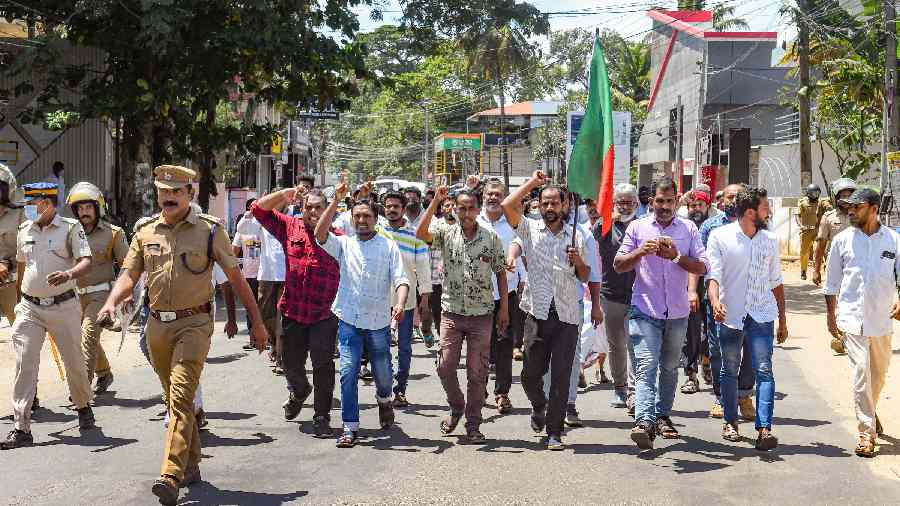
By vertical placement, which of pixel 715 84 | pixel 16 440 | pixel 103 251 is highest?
pixel 715 84

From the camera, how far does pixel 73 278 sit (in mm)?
8078

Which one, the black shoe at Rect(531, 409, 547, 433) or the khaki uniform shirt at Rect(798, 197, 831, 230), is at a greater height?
the khaki uniform shirt at Rect(798, 197, 831, 230)

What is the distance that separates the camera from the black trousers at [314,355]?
8297 millimetres

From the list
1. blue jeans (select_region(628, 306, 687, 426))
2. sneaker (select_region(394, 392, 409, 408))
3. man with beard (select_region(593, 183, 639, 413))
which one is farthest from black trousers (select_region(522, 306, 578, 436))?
sneaker (select_region(394, 392, 409, 408))

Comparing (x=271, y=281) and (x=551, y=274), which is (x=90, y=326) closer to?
(x=271, y=281)

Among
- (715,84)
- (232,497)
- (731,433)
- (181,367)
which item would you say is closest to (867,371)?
(731,433)

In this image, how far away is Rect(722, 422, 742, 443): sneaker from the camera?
8.06 m

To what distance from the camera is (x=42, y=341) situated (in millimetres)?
8320

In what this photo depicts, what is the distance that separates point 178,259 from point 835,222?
13651 millimetres

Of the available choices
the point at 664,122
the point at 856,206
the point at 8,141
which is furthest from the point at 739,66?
the point at 856,206

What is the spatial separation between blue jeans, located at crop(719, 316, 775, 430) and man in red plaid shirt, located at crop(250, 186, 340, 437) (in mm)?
2961

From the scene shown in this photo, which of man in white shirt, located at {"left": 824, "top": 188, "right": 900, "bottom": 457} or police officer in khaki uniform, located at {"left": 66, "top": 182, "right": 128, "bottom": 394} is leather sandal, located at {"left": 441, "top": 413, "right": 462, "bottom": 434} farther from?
police officer in khaki uniform, located at {"left": 66, "top": 182, "right": 128, "bottom": 394}

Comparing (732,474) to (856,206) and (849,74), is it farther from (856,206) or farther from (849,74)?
(849,74)

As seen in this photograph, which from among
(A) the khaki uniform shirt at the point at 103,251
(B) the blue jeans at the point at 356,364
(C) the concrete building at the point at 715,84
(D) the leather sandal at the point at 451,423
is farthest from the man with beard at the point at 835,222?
(C) the concrete building at the point at 715,84
